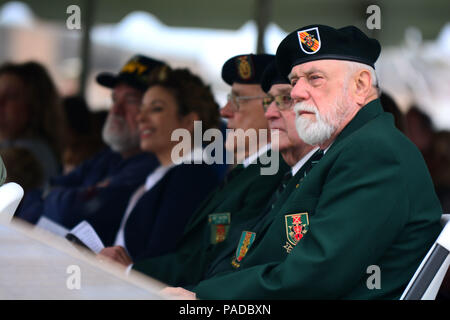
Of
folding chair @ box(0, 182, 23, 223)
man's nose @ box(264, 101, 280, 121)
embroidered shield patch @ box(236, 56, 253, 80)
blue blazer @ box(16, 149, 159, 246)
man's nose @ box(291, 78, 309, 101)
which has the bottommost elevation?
blue blazer @ box(16, 149, 159, 246)

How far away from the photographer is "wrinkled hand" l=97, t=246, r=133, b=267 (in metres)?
3.52

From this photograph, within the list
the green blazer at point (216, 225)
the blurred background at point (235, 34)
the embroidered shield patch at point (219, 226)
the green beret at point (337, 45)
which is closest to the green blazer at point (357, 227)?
the green beret at point (337, 45)

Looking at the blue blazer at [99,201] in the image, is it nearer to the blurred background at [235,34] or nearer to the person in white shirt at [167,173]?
the person in white shirt at [167,173]

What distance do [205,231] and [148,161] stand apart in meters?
1.19

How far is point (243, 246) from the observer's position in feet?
8.94

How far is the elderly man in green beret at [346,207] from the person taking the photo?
6.45 feet

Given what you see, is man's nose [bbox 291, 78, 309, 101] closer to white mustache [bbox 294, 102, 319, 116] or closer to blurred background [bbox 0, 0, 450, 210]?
white mustache [bbox 294, 102, 319, 116]

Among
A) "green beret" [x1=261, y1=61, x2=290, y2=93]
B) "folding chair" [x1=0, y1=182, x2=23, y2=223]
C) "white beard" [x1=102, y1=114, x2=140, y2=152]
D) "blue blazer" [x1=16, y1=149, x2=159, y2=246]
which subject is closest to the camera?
"folding chair" [x1=0, y1=182, x2=23, y2=223]

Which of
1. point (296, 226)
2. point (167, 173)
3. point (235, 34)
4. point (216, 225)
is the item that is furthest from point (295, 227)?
point (235, 34)

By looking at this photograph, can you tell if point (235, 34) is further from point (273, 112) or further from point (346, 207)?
point (346, 207)

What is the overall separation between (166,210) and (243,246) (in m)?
1.11

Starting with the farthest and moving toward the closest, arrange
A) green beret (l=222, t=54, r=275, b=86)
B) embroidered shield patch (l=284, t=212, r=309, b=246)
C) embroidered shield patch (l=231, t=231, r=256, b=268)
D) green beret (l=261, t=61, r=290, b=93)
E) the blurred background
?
the blurred background → green beret (l=222, t=54, r=275, b=86) → green beret (l=261, t=61, r=290, b=93) → embroidered shield patch (l=231, t=231, r=256, b=268) → embroidered shield patch (l=284, t=212, r=309, b=246)

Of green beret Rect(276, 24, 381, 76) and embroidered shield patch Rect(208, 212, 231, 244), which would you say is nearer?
green beret Rect(276, 24, 381, 76)

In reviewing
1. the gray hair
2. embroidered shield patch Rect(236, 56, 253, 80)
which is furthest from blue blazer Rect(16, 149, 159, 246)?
the gray hair
